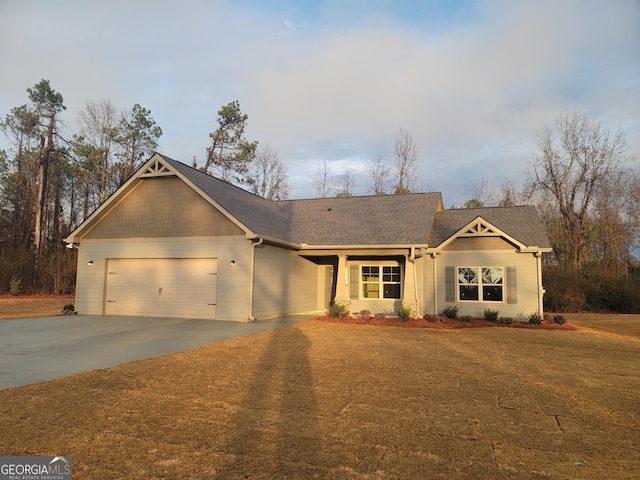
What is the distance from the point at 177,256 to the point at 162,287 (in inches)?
51.0

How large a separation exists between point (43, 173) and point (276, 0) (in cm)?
2342

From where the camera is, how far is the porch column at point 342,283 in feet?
54.1

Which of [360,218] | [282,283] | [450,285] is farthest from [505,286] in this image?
[282,283]

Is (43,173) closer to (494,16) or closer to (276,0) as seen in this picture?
(276,0)

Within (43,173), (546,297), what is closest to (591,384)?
(546,297)

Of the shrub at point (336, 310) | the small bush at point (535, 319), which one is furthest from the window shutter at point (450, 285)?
the shrub at point (336, 310)

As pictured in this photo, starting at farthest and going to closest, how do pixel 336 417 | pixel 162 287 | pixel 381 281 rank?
pixel 381 281
pixel 162 287
pixel 336 417

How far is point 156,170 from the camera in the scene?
15.5 metres

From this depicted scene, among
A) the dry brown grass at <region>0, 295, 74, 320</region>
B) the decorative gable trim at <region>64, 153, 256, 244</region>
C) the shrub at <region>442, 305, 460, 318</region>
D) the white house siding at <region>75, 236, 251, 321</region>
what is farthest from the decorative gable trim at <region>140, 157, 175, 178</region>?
the shrub at <region>442, 305, 460, 318</region>

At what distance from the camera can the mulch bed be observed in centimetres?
1398

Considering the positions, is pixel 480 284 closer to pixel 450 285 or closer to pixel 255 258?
pixel 450 285

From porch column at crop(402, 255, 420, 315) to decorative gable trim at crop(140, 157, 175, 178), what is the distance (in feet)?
29.8

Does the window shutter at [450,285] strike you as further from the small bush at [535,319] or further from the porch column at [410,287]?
the small bush at [535,319]

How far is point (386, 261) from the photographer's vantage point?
1714 centimetres
